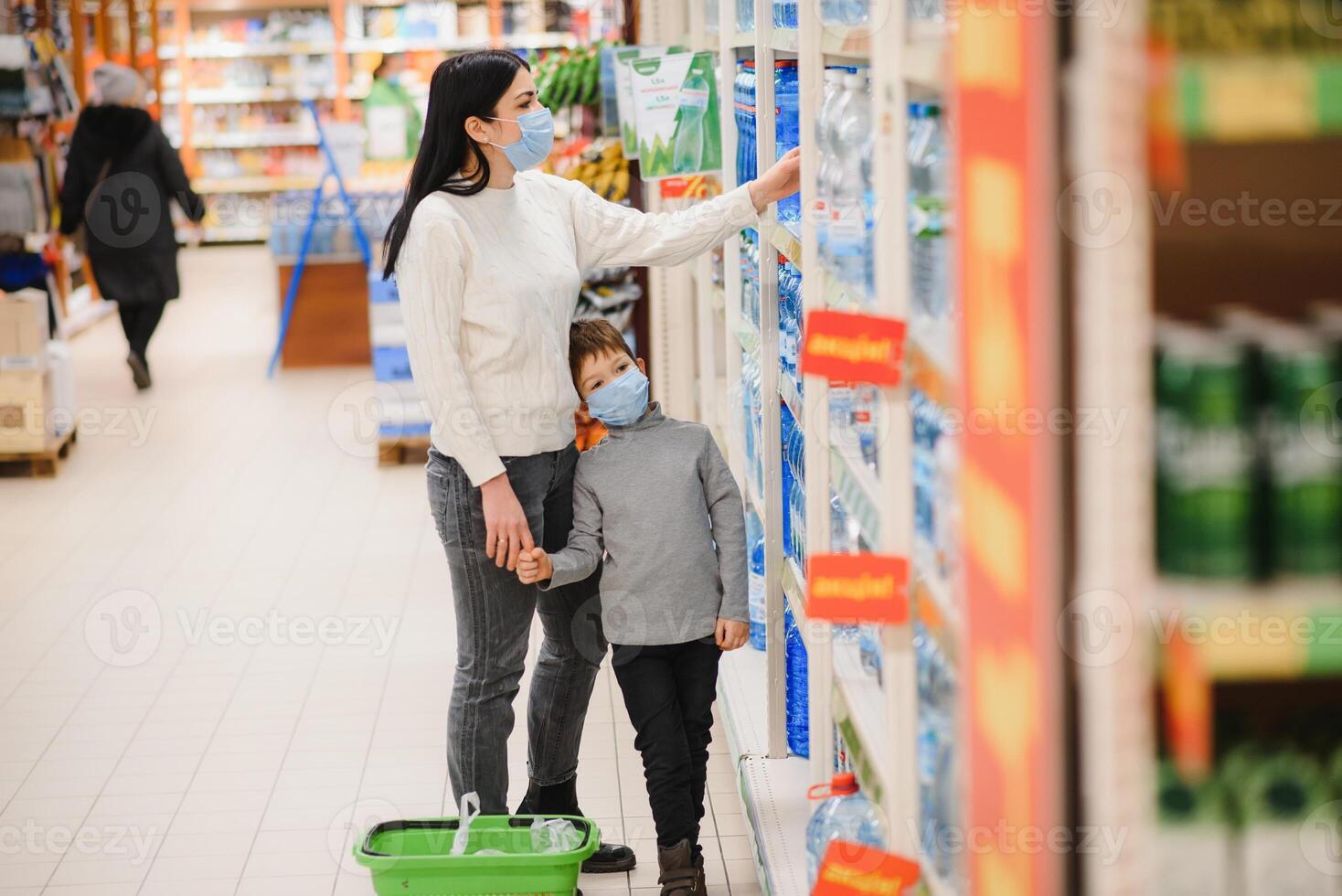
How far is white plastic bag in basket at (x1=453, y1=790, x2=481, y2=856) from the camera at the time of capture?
293 centimetres

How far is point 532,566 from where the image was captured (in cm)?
294

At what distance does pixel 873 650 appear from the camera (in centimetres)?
243

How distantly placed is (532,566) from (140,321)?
6.53 m

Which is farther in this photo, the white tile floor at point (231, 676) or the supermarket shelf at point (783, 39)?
the white tile floor at point (231, 676)

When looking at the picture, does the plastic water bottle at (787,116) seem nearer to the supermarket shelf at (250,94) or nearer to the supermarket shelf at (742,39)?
the supermarket shelf at (742,39)

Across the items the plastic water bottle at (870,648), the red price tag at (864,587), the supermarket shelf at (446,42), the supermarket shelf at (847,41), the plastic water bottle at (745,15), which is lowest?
the plastic water bottle at (870,648)

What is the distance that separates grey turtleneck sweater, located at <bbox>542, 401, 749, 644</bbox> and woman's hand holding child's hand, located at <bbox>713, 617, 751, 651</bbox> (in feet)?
0.05

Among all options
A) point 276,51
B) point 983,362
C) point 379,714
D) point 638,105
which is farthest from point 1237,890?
point 276,51

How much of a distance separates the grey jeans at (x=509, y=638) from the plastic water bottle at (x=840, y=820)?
807 mm

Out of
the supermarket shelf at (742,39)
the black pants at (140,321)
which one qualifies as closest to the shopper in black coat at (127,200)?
the black pants at (140,321)

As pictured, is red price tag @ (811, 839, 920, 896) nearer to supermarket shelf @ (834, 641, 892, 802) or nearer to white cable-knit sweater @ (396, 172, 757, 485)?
supermarket shelf @ (834, 641, 892, 802)

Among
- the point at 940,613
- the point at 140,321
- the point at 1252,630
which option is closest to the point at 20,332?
the point at 140,321

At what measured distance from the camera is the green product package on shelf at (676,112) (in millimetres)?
3826

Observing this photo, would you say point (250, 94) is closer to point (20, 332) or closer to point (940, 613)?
point (20, 332)
